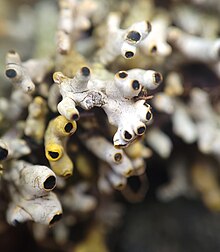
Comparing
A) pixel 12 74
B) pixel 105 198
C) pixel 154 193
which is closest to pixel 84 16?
pixel 12 74

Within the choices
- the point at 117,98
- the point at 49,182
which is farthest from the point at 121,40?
the point at 49,182

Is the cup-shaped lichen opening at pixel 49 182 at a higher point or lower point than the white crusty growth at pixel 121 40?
lower

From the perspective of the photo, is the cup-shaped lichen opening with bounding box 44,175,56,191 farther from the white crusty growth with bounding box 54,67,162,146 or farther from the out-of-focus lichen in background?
the white crusty growth with bounding box 54,67,162,146

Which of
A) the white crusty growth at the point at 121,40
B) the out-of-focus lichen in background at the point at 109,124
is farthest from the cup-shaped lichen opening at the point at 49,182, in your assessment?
the white crusty growth at the point at 121,40

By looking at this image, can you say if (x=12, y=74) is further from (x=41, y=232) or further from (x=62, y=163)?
(x=41, y=232)

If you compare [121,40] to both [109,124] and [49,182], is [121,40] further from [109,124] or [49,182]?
[49,182]

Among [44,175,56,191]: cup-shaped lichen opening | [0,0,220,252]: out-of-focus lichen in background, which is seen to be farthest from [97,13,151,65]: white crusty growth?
[44,175,56,191]: cup-shaped lichen opening

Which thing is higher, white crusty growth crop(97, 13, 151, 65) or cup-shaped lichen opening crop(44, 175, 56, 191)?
white crusty growth crop(97, 13, 151, 65)

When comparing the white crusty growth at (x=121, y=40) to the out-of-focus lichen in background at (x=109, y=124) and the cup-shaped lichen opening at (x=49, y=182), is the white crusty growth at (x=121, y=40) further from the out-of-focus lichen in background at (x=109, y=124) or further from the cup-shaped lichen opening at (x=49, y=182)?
the cup-shaped lichen opening at (x=49, y=182)

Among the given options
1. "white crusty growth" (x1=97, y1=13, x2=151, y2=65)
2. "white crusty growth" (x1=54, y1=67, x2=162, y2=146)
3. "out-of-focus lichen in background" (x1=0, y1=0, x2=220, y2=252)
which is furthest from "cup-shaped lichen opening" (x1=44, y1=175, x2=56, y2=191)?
"white crusty growth" (x1=97, y1=13, x2=151, y2=65)
